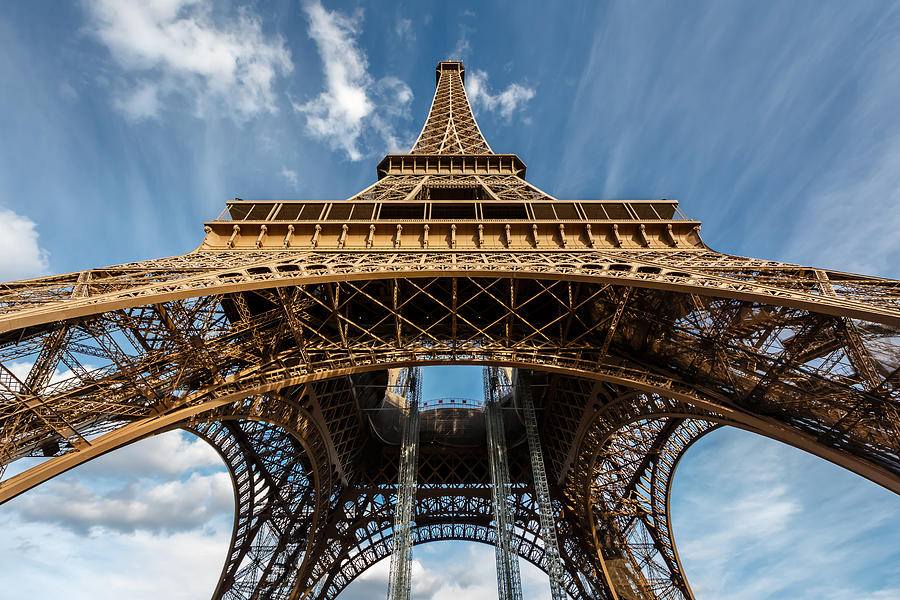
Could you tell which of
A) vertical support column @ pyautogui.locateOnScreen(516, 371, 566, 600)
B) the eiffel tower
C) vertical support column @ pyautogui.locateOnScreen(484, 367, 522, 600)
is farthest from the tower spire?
vertical support column @ pyautogui.locateOnScreen(484, 367, 522, 600)

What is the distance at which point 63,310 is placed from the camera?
7.43m

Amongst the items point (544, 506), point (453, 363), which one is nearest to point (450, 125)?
point (453, 363)

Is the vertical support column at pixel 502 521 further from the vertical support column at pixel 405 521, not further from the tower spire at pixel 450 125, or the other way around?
the tower spire at pixel 450 125

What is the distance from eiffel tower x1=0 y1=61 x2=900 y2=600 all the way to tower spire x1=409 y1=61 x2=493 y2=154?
18.8ft

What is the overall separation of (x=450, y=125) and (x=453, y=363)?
26.8 m

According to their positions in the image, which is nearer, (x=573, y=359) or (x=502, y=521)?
(x=573, y=359)

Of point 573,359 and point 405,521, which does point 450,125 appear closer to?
point 573,359

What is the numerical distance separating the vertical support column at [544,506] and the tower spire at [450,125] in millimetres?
17829

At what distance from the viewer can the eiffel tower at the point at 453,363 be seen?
9.02 m

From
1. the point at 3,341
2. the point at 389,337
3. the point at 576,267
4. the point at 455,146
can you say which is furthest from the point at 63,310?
the point at 455,146

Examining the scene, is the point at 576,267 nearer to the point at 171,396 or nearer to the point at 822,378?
the point at 822,378

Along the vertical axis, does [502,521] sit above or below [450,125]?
below

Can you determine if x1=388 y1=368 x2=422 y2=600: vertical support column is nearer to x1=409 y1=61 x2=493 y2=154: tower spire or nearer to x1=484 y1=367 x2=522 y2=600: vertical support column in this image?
x1=484 y1=367 x2=522 y2=600: vertical support column

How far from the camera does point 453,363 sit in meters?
13.4
